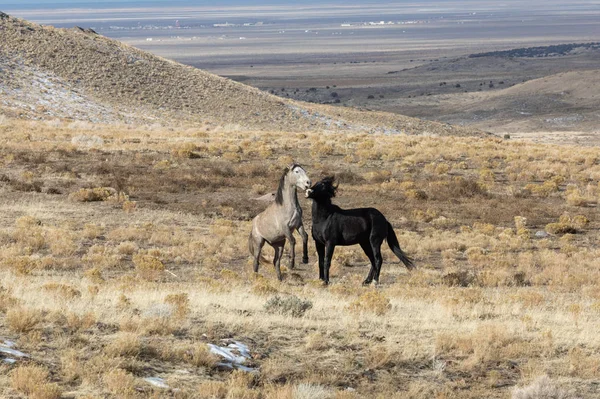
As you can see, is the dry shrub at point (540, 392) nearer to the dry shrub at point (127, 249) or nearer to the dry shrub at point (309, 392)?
the dry shrub at point (309, 392)

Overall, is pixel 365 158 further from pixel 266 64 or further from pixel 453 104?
pixel 266 64

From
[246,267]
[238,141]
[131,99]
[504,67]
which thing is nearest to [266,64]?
[504,67]

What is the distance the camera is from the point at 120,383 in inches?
326

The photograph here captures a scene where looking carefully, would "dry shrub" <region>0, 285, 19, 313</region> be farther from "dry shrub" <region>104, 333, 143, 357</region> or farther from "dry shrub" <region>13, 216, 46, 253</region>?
"dry shrub" <region>13, 216, 46, 253</region>

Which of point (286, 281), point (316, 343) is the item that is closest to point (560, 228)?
point (286, 281)

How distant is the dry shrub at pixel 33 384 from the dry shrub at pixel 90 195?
16.7 m

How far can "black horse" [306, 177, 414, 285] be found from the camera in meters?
15.0

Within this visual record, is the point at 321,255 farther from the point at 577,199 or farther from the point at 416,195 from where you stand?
the point at 577,199

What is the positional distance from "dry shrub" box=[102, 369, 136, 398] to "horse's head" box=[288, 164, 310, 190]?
6415mm

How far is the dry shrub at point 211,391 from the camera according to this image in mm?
8438

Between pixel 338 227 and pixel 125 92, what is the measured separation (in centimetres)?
5020

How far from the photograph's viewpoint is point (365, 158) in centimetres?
3472

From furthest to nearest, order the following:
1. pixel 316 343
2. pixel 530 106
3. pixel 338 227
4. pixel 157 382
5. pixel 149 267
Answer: pixel 530 106, pixel 149 267, pixel 338 227, pixel 316 343, pixel 157 382

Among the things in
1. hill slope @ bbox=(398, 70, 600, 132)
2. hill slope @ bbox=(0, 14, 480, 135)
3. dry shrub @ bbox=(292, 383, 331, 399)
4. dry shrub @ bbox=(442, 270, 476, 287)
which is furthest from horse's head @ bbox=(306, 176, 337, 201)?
hill slope @ bbox=(398, 70, 600, 132)
